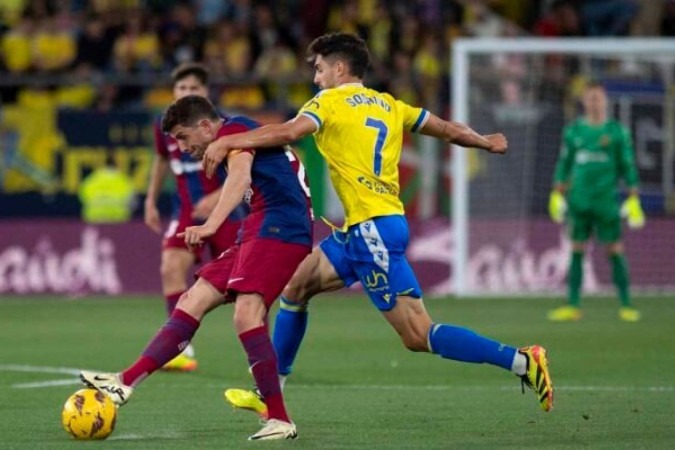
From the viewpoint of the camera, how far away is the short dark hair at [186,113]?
8539mm

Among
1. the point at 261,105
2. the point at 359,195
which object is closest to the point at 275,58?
the point at 261,105

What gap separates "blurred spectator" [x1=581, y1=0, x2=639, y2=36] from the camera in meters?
23.2

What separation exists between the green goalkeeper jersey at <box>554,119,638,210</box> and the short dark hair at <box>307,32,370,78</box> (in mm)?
7556

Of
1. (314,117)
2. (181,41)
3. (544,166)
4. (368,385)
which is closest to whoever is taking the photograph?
(314,117)

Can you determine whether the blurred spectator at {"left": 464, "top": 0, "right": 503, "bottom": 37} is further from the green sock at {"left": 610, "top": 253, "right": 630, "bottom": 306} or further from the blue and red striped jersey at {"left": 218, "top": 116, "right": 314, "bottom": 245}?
the blue and red striped jersey at {"left": 218, "top": 116, "right": 314, "bottom": 245}

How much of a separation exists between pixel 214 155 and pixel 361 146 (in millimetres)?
985

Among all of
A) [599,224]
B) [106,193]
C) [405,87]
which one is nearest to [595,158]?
[599,224]

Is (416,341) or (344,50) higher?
(344,50)

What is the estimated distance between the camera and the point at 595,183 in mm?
16078

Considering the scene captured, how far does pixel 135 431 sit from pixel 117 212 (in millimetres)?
11354

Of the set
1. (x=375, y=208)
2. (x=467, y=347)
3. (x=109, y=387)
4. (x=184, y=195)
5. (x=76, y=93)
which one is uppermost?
(x=76, y=93)

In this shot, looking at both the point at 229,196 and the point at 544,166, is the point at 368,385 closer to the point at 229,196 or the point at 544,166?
the point at 229,196

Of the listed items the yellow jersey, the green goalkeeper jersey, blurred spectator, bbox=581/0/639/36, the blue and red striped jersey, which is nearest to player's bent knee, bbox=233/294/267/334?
the blue and red striped jersey

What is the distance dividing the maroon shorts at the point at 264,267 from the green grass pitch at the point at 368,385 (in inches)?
30.4
